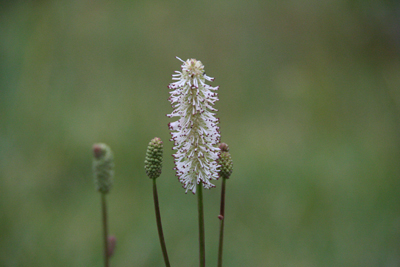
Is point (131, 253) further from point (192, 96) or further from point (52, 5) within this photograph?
point (52, 5)

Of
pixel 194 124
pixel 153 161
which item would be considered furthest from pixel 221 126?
pixel 153 161

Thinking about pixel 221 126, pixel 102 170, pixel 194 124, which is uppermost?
pixel 221 126

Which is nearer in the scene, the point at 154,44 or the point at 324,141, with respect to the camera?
the point at 324,141

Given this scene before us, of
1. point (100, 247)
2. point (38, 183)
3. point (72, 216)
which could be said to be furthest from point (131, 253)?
point (38, 183)

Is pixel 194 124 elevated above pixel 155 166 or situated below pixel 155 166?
above

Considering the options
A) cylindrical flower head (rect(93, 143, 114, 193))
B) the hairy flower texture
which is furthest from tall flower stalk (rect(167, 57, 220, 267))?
cylindrical flower head (rect(93, 143, 114, 193))

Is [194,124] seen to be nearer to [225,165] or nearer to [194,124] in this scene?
[194,124]

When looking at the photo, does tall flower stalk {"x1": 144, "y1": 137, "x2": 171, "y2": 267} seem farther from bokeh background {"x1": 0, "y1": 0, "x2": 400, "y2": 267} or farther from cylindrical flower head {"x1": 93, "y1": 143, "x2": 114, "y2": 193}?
bokeh background {"x1": 0, "y1": 0, "x2": 400, "y2": 267}
